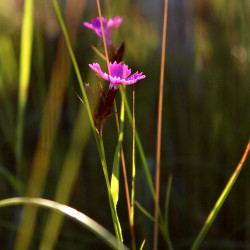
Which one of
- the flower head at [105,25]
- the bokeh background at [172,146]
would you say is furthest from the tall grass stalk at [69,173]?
the flower head at [105,25]

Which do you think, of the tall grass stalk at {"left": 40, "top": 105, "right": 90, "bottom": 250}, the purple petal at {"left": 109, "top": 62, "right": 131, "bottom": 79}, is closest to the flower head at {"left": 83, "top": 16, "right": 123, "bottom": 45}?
the purple petal at {"left": 109, "top": 62, "right": 131, "bottom": 79}

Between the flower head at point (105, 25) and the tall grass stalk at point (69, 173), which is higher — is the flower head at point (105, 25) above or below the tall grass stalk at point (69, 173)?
above

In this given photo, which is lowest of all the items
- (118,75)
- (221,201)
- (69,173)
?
(69,173)

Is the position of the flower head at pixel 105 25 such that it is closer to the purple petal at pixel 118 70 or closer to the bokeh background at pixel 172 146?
the purple petal at pixel 118 70

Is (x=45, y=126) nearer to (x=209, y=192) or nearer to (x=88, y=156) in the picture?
(x=88, y=156)

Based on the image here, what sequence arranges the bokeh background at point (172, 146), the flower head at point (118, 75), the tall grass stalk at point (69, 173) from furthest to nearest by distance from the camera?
the bokeh background at point (172, 146), the tall grass stalk at point (69, 173), the flower head at point (118, 75)

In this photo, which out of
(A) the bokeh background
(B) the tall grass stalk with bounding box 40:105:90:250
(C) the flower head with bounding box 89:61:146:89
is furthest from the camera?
(A) the bokeh background

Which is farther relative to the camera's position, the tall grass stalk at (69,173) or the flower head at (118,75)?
the tall grass stalk at (69,173)

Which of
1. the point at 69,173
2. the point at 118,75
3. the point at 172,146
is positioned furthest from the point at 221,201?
the point at 172,146

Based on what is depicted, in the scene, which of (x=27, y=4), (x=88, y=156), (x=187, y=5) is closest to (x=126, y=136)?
(x=88, y=156)

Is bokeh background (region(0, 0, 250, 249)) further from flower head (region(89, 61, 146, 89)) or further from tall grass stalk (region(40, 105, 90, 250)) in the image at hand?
flower head (region(89, 61, 146, 89))

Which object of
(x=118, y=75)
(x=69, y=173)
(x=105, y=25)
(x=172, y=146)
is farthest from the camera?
(x=172, y=146)

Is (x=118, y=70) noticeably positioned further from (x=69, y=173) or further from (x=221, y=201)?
(x=69, y=173)
